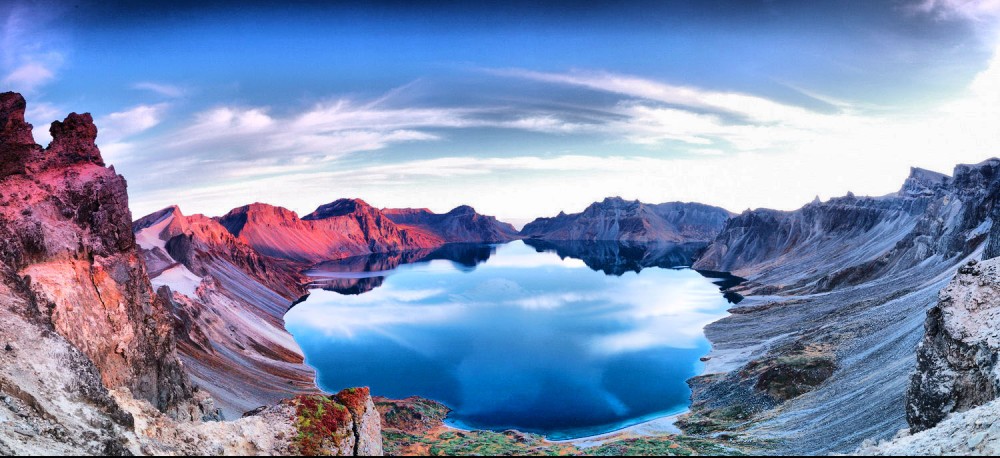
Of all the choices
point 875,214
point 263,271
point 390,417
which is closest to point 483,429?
point 390,417

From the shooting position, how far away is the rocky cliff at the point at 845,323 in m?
35.4

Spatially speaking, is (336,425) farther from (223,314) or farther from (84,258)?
(223,314)

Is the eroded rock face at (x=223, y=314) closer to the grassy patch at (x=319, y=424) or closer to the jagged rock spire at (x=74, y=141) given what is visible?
the jagged rock spire at (x=74, y=141)

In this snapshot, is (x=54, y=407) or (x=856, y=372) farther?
(x=856, y=372)

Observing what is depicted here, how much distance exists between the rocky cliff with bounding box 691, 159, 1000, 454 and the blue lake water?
765 centimetres

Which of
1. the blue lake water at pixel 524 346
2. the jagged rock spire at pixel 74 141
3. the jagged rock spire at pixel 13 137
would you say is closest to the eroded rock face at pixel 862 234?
the blue lake water at pixel 524 346

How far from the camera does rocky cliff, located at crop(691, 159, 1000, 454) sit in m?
35.4

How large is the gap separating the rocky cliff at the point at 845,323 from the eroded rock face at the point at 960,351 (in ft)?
26.5

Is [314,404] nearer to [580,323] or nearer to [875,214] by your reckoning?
[580,323]

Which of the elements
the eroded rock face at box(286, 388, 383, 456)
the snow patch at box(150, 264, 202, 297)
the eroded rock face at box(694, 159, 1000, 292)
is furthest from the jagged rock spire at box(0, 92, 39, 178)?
the eroded rock face at box(694, 159, 1000, 292)

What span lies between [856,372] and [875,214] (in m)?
104

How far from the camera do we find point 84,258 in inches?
987

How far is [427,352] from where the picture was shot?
261 feet

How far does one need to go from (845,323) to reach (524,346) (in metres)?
41.7
